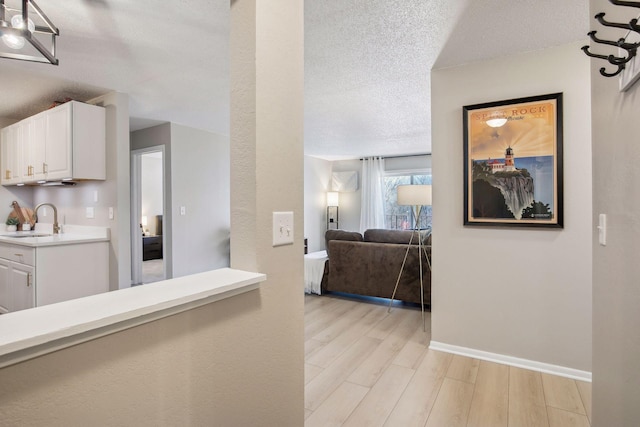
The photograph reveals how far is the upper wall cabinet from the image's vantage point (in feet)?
9.96

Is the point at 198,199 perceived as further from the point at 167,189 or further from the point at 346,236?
the point at 346,236

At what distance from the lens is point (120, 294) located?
0.84 m

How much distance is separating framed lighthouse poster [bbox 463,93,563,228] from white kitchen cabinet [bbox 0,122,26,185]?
4.71 metres

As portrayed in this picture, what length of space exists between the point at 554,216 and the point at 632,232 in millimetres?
1531

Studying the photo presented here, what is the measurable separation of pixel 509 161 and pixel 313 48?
5.46 ft

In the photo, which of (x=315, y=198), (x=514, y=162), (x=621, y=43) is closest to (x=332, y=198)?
(x=315, y=198)

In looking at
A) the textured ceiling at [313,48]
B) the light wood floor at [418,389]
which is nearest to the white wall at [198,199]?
the textured ceiling at [313,48]

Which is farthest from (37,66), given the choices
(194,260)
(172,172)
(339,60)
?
(194,260)

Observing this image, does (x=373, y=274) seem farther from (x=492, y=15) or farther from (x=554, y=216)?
(x=492, y=15)

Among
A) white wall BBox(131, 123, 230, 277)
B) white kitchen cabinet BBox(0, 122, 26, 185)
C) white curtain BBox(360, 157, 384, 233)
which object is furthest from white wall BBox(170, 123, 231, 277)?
white curtain BBox(360, 157, 384, 233)

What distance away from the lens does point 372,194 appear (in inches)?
297

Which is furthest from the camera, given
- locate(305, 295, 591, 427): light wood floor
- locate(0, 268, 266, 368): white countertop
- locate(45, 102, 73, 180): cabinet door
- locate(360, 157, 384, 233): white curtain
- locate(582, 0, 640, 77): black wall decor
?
locate(360, 157, 384, 233): white curtain

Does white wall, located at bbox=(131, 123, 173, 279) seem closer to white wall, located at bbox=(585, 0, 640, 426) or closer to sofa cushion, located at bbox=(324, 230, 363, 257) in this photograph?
sofa cushion, located at bbox=(324, 230, 363, 257)

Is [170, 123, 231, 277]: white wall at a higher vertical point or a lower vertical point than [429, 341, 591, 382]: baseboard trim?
higher
